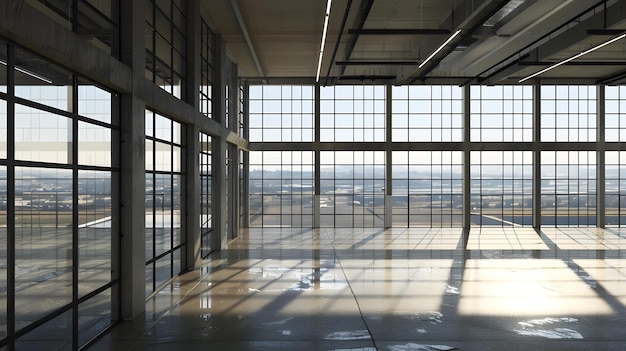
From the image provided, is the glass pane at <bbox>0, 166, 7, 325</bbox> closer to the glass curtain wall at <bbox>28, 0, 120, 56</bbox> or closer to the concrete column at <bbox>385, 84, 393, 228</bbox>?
the glass curtain wall at <bbox>28, 0, 120, 56</bbox>

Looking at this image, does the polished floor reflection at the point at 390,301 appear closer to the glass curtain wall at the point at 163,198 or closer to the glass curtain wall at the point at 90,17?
the glass curtain wall at the point at 163,198

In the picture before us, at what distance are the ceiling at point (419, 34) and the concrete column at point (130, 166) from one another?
17.6 ft

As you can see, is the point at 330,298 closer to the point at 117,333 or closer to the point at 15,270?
the point at 117,333

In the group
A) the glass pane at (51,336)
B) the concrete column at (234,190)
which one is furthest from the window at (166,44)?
the concrete column at (234,190)

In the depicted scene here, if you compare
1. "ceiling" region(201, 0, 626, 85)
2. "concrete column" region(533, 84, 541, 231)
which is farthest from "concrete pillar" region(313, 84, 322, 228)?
"concrete column" region(533, 84, 541, 231)

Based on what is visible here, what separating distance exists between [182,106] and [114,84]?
550cm

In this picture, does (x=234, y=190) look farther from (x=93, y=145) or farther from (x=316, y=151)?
(x=93, y=145)

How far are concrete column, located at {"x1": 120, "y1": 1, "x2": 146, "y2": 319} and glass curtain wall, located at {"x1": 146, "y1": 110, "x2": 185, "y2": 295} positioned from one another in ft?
6.17

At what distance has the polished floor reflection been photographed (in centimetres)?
1097

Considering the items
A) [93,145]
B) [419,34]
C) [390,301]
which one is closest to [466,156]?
[419,34]

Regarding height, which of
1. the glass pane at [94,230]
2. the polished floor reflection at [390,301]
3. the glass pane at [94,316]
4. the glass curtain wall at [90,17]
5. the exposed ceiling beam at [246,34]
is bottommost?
the polished floor reflection at [390,301]

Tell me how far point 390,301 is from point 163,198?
6919mm

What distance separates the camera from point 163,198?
15.5m

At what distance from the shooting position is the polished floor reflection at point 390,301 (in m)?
11.0
